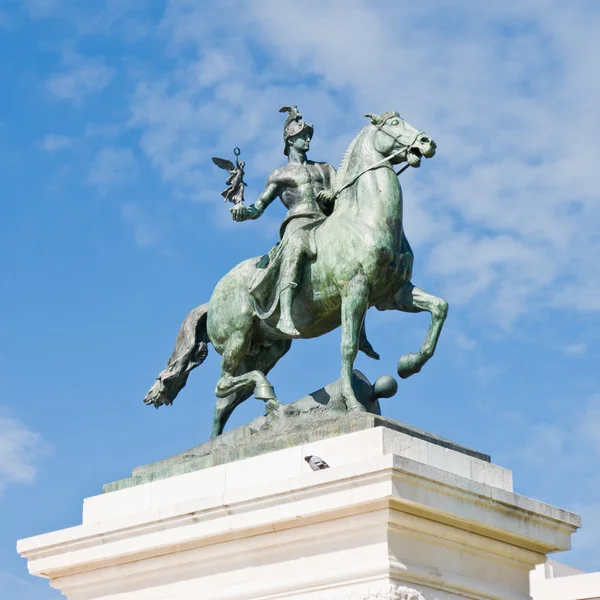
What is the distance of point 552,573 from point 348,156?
408 inches

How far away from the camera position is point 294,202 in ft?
43.0

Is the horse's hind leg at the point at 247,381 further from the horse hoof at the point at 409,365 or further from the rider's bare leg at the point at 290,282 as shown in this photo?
the horse hoof at the point at 409,365

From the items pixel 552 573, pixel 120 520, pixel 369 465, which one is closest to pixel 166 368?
pixel 120 520

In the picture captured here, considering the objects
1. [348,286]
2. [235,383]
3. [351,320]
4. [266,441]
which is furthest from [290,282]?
[266,441]

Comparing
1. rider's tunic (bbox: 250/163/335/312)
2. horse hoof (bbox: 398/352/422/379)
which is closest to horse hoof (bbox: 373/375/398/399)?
horse hoof (bbox: 398/352/422/379)

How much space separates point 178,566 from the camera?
456 inches

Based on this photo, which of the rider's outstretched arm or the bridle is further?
the rider's outstretched arm

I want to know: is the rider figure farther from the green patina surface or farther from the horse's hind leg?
the green patina surface

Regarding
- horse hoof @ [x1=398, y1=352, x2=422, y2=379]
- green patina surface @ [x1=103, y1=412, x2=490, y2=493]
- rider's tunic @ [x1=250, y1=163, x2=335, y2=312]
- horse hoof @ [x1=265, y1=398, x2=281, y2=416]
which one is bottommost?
green patina surface @ [x1=103, y1=412, x2=490, y2=493]

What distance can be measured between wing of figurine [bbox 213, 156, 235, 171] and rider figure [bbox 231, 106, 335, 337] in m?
0.45

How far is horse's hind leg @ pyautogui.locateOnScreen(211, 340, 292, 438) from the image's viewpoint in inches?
497

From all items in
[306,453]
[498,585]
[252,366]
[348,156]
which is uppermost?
[348,156]

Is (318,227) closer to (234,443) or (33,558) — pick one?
(234,443)

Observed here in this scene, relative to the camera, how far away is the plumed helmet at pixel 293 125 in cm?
1338
